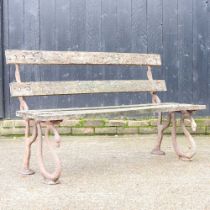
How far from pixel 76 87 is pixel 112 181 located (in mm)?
1076

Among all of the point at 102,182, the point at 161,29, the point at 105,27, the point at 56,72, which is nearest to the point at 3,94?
the point at 56,72

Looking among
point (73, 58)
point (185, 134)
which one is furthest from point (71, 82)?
point (185, 134)

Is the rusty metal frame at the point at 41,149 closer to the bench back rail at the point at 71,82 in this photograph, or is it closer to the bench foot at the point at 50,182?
the bench foot at the point at 50,182

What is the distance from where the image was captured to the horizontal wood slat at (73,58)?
4223mm

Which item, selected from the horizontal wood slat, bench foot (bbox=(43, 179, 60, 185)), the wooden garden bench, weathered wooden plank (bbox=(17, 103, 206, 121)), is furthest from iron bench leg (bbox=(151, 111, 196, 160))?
bench foot (bbox=(43, 179, 60, 185))

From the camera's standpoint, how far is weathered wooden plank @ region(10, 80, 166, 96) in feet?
13.6

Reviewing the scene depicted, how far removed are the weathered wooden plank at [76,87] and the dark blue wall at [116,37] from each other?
1118mm

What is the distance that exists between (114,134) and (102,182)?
2.34 m

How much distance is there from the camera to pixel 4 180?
12.8 ft

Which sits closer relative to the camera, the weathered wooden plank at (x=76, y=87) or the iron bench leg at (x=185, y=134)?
the weathered wooden plank at (x=76, y=87)

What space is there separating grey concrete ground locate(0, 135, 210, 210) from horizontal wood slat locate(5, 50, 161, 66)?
97 centimetres

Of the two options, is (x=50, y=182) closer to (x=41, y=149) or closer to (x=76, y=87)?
(x=41, y=149)

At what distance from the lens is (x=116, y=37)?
613 centimetres

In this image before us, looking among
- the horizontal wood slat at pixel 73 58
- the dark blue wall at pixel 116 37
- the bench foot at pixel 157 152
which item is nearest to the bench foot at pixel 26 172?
the horizontal wood slat at pixel 73 58
